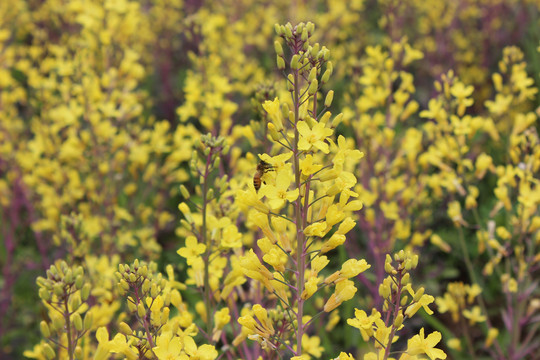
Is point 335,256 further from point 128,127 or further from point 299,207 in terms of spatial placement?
point 299,207

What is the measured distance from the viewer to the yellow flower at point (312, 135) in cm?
180

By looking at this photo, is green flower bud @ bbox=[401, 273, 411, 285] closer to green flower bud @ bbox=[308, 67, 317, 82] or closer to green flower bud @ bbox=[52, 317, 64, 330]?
green flower bud @ bbox=[308, 67, 317, 82]

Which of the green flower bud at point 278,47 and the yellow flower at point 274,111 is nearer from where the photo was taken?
the yellow flower at point 274,111

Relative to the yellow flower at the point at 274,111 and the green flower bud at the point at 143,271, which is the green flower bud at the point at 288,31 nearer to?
the yellow flower at the point at 274,111

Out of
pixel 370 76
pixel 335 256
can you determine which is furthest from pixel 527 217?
pixel 335 256

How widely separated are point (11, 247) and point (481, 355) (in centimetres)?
438

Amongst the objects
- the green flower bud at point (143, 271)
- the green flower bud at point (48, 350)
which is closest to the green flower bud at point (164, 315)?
the green flower bud at point (143, 271)

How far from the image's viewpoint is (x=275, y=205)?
71.0 inches

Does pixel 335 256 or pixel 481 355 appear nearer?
pixel 481 355

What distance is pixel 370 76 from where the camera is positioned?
13.6 feet

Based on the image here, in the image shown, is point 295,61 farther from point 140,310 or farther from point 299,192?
point 140,310

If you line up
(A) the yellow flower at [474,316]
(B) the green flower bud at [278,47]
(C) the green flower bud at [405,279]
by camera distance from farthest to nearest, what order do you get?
(A) the yellow flower at [474,316] → (B) the green flower bud at [278,47] → (C) the green flower bud at [405,279]

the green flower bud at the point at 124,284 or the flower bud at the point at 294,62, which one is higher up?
the flower bud at the point at 294,62

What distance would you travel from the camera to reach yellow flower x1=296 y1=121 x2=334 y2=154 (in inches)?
70.9
